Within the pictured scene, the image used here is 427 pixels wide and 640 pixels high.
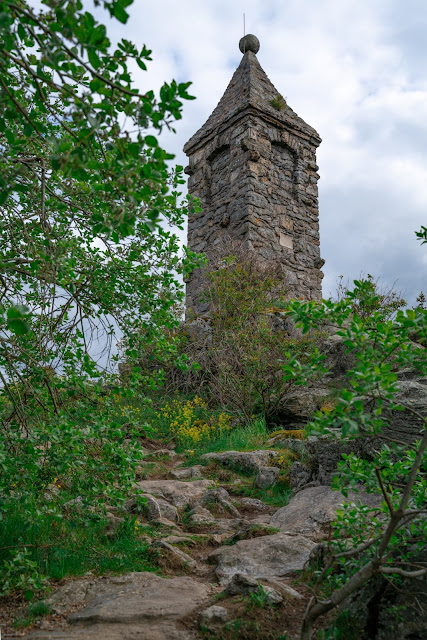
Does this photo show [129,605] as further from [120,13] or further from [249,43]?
[249,43]

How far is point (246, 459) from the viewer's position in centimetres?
652

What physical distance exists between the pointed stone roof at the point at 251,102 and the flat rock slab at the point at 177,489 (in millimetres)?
8720

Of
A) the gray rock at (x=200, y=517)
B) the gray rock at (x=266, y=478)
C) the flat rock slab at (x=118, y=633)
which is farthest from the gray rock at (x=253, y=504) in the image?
the flat rock slab at (x=118, y=633)

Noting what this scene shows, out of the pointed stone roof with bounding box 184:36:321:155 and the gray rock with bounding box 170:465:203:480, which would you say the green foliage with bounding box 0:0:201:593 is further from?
the pointed stone roof with bounding box 184:36:321:155

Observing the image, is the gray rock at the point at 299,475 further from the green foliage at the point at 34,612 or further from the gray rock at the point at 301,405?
the green foliage at the point at 34,612

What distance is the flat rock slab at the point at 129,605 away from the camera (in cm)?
274

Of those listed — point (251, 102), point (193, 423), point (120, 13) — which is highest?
point (251, 102)

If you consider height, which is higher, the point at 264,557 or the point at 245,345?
the point at 245,345

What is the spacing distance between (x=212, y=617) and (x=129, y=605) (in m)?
0.54

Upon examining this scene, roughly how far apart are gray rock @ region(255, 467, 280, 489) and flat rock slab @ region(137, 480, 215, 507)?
0.52 m

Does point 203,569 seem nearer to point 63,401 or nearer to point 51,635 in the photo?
point 51,635

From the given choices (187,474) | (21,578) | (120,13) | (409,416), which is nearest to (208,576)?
(21,578)

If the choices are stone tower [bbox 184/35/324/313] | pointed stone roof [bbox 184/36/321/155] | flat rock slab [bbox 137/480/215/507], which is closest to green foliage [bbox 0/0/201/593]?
flat rock slab [bbox 137/480/215/507]

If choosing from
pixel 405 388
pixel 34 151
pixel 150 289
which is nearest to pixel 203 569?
pixel 150 289
